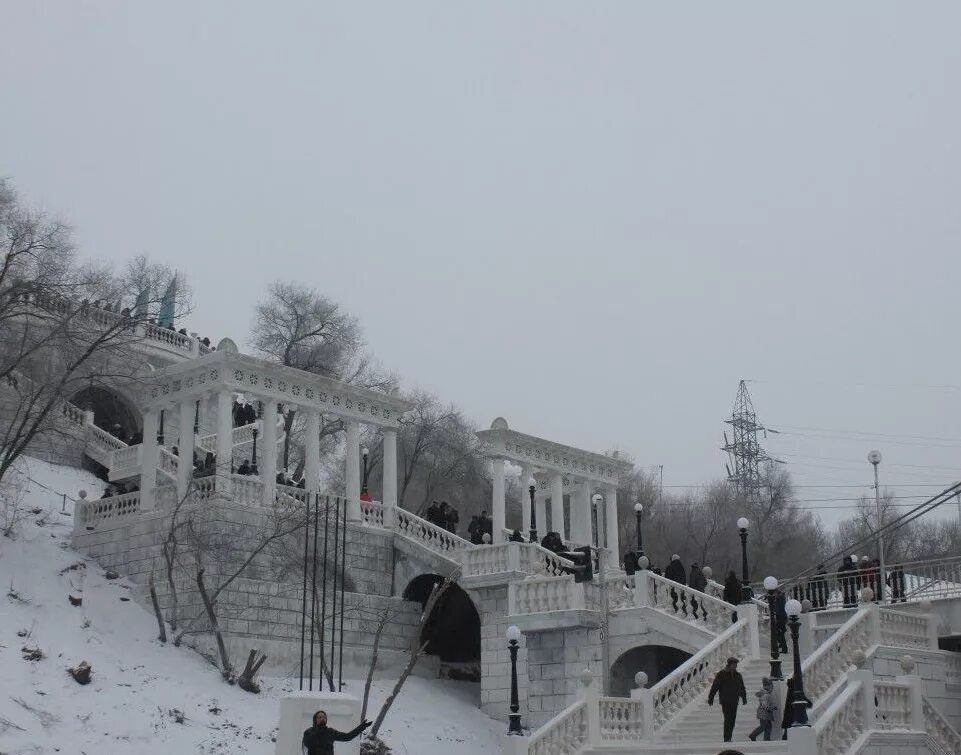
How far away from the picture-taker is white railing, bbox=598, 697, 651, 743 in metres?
21.6

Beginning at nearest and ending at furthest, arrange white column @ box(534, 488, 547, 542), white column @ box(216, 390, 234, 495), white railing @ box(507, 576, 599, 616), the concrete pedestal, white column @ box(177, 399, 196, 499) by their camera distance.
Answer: the concrete pedestal → white railing @ box(507, 576, 599, 616) → white column @ box(216, 390, 234, 495) → white column @ box(177, 399, 196, 499) → white column @ box(534, 488, 547, 542)

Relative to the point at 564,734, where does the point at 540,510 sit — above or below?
above

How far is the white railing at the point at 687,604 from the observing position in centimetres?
2577

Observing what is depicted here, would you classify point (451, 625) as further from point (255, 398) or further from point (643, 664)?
point (255, 398)

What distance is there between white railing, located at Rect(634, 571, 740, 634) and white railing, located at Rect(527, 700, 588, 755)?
4.92m

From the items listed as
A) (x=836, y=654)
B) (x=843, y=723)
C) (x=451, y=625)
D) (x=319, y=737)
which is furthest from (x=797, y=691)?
(x=451, y=625)

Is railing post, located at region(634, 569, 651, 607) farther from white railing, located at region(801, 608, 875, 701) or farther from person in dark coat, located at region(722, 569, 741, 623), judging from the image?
white railing, located at region(801, 608, 875, 701)

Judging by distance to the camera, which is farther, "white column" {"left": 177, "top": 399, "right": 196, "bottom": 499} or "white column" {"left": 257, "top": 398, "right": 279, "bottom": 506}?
"white column" {"left": 257, "top": 398, "right": 279, "bottom": 506}

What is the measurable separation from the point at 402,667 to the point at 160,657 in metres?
6.74

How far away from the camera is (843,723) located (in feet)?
62.2

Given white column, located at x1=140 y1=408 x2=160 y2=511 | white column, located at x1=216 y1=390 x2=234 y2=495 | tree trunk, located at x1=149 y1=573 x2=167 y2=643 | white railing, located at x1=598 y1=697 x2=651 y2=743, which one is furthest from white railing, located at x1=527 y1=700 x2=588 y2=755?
white column, located at x1=140 y1=408 x2=160 y2=511

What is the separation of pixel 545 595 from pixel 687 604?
3.34 m

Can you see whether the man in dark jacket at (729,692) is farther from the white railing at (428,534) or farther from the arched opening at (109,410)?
the arched opening at (109,410)

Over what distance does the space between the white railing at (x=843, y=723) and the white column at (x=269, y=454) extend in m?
16.7
